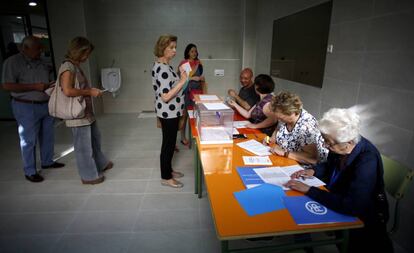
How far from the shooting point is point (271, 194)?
4.67ft

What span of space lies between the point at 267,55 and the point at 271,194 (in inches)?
162

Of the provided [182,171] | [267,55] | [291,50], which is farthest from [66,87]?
[267,55]

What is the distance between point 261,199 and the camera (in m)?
1.39

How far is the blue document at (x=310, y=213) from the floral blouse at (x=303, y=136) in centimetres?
66

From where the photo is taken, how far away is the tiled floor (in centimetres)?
205

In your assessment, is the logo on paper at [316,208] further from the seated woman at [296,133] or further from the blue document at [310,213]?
the seated woman at [296,133]

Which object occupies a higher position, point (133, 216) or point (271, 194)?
point (271, 194)

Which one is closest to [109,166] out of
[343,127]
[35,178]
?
[35,178]

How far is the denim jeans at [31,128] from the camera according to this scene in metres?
2.84

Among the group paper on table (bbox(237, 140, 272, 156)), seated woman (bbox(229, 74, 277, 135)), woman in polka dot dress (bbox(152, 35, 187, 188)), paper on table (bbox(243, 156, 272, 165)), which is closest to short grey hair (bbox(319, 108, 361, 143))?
paper on table (bbox(243, 156, 272, 165))

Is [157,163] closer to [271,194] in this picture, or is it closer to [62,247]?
[62,247]

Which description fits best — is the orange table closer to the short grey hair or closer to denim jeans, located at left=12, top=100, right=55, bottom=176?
the short grey hair

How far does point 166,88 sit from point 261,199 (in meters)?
1.42

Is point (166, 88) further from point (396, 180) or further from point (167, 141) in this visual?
point (396, 180)
